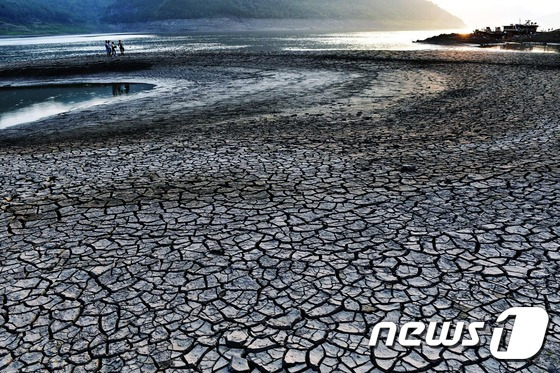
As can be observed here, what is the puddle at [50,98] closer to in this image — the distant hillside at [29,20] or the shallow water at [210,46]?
the shallow water at [210,46]

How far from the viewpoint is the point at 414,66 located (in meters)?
28.2

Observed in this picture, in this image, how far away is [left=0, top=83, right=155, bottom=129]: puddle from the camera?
59.7 feet

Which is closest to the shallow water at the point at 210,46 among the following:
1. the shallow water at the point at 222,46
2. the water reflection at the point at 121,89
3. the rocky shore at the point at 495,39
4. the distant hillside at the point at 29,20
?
the shallow water at the point at 222,46

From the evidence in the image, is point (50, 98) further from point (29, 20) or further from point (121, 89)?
point (29, 20)

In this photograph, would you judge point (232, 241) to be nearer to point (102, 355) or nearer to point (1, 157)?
point (102, 355)

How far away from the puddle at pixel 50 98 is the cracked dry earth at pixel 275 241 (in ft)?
20.7

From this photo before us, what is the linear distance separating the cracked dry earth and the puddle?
6.29 meters

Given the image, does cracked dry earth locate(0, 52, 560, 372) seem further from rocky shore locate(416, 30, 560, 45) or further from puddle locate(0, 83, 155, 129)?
rocky shore locate(416, 30, 560, 45)

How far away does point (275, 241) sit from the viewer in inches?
228

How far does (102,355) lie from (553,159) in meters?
9.04

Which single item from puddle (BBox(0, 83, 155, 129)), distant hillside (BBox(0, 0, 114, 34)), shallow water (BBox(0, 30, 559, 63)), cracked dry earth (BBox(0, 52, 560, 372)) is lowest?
cracked dry earth (BBox(0, 52, 560, 372))


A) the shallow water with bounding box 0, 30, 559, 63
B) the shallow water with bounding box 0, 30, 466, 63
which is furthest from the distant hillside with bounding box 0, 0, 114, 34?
the shallow water with bounding box 0, 30, 559, 63

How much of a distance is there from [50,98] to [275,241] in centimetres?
2207

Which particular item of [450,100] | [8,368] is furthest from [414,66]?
[8,368]
